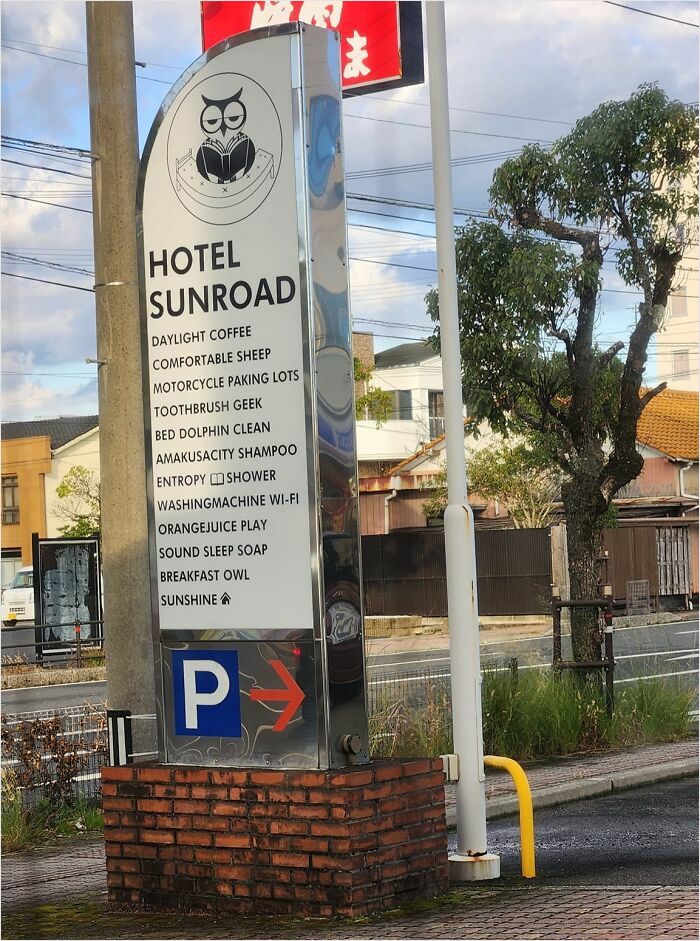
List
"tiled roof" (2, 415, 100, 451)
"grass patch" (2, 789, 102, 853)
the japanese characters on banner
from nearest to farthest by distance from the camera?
"grass patch" (2, 789, 102, 853) → the japanese characters on banner → "tiled roof" (2, 415, 100, 451)

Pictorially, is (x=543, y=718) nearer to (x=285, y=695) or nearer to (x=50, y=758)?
(x=50, y=758)

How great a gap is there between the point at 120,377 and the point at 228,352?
0.90 m

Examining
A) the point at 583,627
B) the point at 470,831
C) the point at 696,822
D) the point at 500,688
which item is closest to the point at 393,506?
the point at 500,688

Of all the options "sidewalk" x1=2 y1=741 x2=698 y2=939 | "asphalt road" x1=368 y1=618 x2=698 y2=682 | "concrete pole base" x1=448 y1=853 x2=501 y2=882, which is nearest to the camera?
"sidewalk" x1=2 y1=741 x2=698 y2=939

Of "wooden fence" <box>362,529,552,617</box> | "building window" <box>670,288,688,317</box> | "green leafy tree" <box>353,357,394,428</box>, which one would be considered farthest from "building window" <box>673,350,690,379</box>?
"green leafy tree" <box>353,357,394,428</box>

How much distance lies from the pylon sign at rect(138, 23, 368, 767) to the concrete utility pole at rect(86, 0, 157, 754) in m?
0.36

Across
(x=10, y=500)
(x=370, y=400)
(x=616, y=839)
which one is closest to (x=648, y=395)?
(x=370, y=400)

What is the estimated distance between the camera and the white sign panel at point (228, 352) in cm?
680

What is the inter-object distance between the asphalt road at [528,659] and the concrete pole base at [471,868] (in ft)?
12.8

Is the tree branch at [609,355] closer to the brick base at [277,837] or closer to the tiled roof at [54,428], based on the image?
the tiled roof at [54,428]

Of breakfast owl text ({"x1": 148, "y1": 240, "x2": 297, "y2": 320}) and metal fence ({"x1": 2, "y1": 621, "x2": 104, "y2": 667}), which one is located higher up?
breakfast owl text ({"x1": 148, "y1": 240, "x2": 297, "y2": 320})

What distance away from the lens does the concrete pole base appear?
7535 millimetres

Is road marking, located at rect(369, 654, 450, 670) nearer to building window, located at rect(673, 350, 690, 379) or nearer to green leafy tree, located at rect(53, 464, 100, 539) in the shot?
green leafy tree, located at rect(53, 464, 100, 539)

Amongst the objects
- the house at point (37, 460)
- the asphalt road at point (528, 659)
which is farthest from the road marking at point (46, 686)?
the house at point (37, 460)
